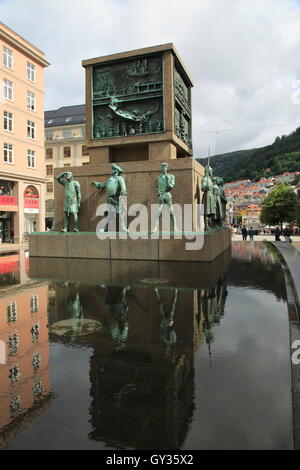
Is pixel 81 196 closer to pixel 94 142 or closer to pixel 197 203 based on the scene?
pixel 94 142

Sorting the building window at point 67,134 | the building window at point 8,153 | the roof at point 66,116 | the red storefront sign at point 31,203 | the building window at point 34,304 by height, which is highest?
the roof at point 66,116

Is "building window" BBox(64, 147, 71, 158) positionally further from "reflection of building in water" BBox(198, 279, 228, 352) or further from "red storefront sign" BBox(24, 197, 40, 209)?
"reflection of building in water" BBox(198, 279, 228, 352)

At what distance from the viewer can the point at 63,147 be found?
61.2m

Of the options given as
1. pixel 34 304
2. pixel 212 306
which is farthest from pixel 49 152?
pixel 212 306

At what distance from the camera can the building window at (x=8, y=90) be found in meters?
36.3

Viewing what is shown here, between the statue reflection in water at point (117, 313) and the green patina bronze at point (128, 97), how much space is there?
1006 centimetres

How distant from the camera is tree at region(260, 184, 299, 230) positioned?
73625mm

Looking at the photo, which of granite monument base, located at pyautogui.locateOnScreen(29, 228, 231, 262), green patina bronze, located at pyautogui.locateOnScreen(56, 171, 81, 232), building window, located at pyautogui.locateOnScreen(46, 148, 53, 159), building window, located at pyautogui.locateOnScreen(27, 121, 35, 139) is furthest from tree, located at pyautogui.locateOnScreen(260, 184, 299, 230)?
granite monument base, located at pyautogui.locateOnScreen(29, 228, 231, 262)

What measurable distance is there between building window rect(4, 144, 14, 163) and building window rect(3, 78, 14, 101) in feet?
16.4

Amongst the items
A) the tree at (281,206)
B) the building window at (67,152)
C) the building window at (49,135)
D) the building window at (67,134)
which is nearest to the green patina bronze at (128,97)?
the building window at (67,152)

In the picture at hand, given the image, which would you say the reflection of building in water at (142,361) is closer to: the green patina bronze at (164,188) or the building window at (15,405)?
the building window at (15,405)

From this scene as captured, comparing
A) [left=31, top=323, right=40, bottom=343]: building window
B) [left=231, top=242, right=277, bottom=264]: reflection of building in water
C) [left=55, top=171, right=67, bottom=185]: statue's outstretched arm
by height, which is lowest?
[left=31, top=323, right=40, bottom=343]: building window

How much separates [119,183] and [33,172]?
2983 cm

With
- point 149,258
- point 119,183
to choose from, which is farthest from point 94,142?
point 149,258
